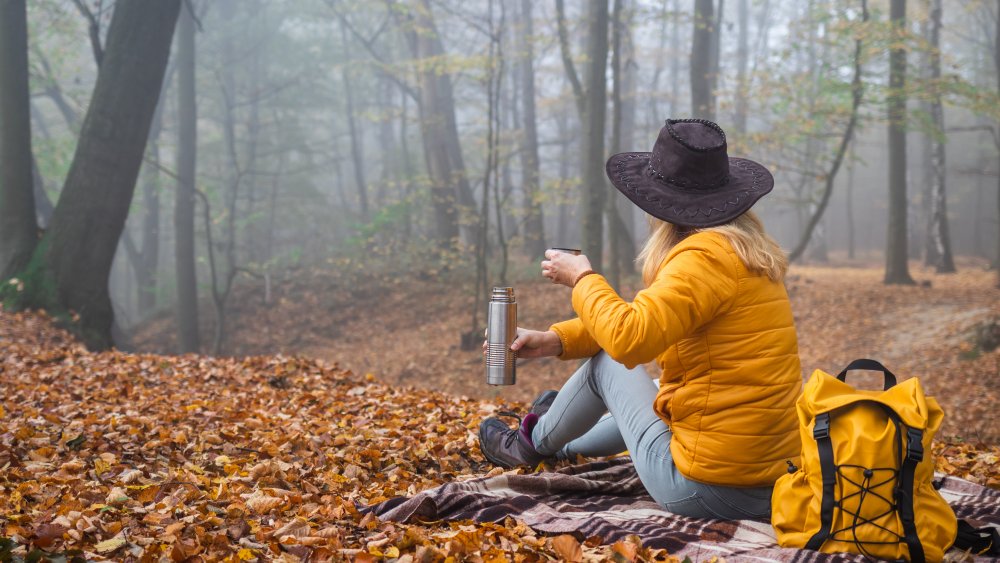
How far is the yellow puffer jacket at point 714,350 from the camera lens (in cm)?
256

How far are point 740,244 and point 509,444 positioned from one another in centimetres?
173

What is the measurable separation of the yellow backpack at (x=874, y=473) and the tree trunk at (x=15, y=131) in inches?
363

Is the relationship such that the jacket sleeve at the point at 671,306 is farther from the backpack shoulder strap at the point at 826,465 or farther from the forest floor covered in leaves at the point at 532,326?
the forest floor covered in leaves at the point at 532,326

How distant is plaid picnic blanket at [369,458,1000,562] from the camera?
2.68 m

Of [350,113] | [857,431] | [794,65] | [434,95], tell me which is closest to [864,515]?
[857,431]

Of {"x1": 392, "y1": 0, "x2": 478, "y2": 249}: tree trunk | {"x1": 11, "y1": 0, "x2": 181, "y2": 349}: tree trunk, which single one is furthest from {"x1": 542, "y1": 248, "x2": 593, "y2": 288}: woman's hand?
{"x1": 392, "y1": 0, "x2": 478, "y2": 249}: tree trunk

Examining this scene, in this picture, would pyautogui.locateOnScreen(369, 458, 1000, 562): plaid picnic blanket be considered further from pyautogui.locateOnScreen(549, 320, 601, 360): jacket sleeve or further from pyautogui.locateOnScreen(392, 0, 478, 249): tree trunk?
pyautogui.locateOnScreen(392, 0, 478, 249): tree trunk

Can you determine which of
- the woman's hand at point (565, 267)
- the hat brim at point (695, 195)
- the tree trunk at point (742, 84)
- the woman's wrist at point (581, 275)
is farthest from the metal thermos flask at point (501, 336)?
the tree trunk at point (742, 84)

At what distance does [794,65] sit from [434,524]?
3729 cm

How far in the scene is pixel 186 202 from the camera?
16.2 m

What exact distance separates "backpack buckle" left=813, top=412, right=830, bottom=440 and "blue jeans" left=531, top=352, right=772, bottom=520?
475 mm

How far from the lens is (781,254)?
9.19 feet

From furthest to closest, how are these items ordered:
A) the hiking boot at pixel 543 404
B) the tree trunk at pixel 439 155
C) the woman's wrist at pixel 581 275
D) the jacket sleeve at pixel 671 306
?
the tree trunk at pixel 439 155 → the hiking boot at pixel 543 404 → the woman's wrist at pixel 581 275 → the jacket sleeve at pixel 671 306

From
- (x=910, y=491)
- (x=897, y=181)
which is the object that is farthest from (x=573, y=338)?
(x=897, y=181)
